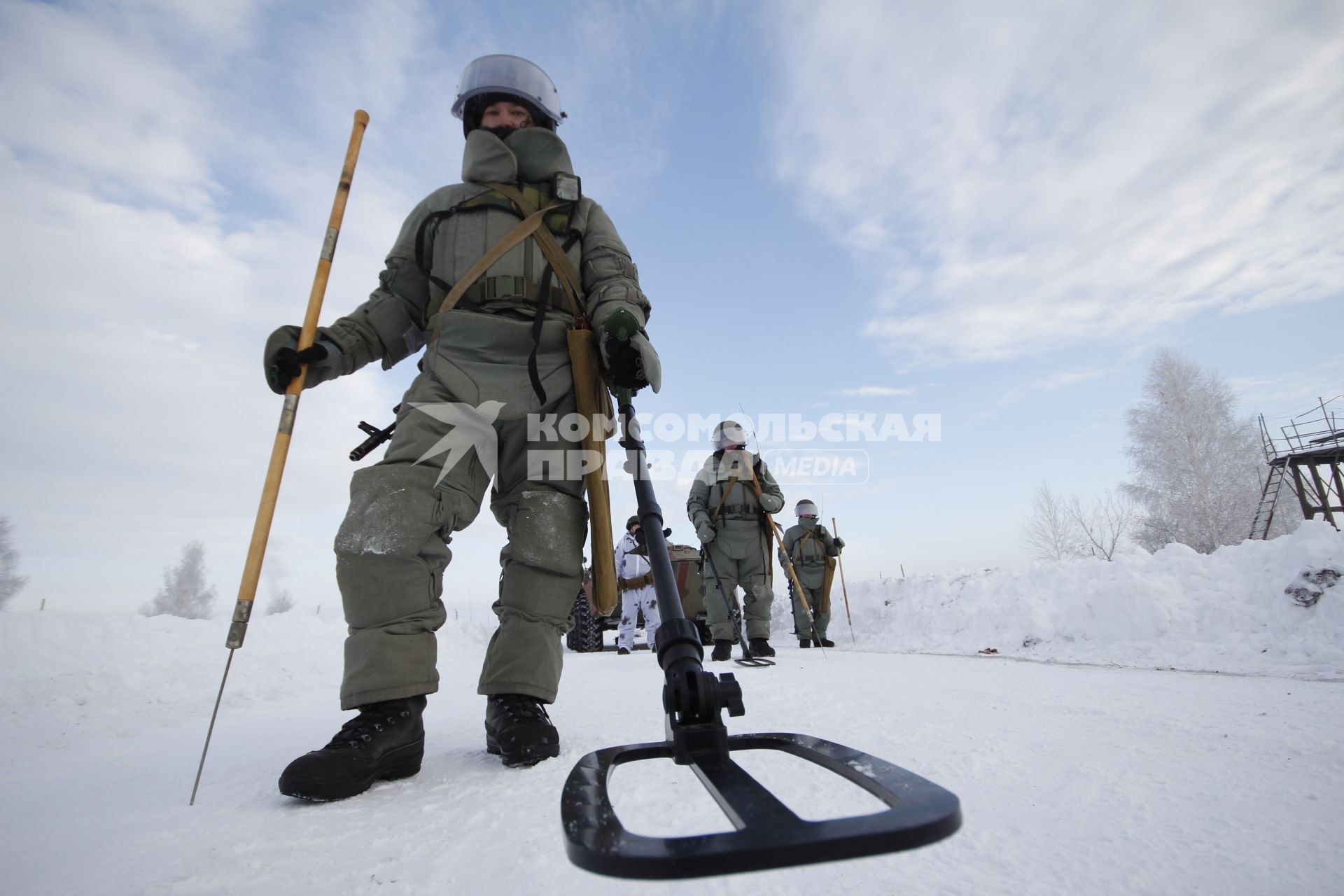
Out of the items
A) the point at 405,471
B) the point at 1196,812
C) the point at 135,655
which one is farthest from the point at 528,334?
the point at 135,655

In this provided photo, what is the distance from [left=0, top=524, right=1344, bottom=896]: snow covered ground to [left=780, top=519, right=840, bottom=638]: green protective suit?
5038 millimetres

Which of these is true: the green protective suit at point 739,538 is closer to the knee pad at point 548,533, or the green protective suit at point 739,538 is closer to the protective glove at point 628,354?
the knee pad at point 548,533

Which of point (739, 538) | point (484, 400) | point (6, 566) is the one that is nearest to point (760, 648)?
point (739, 538)

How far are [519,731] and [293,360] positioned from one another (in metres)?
1.50

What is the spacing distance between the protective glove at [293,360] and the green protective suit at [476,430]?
0.14ft

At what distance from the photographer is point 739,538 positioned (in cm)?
641

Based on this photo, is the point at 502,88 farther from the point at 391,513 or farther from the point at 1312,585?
the point at 1312,585

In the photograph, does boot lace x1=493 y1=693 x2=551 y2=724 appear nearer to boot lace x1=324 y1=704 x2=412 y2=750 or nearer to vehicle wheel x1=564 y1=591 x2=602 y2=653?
boot lace x1=324 y1=704 x2=412 y2=750

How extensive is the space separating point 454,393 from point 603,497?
24.7 inches

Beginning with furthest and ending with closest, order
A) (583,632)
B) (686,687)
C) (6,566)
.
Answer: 1. (6,566)
2. (583,632)
3. (686,687)

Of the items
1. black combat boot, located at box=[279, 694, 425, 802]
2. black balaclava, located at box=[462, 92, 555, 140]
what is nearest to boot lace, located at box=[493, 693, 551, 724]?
black combat boot, located at box=[279, 694, 425, 802]

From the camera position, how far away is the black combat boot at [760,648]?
5957 mm

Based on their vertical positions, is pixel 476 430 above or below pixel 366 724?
above

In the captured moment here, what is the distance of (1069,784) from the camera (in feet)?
4.45
